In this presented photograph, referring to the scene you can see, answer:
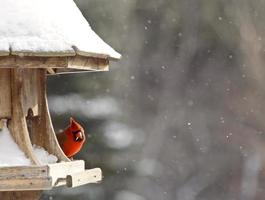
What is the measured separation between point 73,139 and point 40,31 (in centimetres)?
74

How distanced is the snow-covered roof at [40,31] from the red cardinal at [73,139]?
1.55ft

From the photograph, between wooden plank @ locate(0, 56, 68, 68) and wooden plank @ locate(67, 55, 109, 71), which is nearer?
wooden plank @ locate(0, 56, 68, 68)

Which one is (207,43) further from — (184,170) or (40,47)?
(40,47)

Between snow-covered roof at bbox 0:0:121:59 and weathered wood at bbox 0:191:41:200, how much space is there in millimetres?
665

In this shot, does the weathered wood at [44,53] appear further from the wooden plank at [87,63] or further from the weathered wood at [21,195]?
the weathered wood at [21,195]

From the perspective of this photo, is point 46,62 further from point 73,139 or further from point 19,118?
point 73,139

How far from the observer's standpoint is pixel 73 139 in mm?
5379

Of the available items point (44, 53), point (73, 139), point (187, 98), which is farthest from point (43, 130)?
point (187, 98)

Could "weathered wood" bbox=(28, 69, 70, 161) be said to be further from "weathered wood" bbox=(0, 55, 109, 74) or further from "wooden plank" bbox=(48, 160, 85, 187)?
"weathered wood" bbox=(0, 55, 109, 74)

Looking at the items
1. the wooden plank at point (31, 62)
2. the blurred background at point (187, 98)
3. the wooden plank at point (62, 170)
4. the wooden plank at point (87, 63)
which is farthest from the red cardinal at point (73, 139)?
the blurred background at point (187, 98)

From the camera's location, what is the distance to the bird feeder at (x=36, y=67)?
4.80 metres

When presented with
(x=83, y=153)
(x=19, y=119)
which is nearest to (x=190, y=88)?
(x=83, y=153)

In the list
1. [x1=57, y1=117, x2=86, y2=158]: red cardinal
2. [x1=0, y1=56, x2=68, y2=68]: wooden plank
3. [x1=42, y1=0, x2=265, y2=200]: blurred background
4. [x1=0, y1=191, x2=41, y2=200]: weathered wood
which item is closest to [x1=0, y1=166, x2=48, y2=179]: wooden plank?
[x1=0, y1=191, x2=41, y2=200]: weathered wood

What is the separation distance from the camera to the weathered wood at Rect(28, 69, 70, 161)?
5285 millimetres
